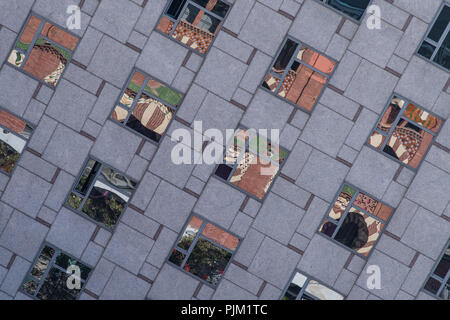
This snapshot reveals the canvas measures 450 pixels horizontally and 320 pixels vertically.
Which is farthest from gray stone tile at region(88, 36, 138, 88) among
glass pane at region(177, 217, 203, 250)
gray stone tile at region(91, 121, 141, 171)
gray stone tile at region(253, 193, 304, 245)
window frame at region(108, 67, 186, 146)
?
gray stone tile at region(253, 193, 304, 245)

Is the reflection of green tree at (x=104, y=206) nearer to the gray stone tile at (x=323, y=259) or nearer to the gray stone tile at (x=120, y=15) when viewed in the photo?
the gray stone tile at (x=120, y=15)

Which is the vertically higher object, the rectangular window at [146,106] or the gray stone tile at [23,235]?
the rectangular window at [146,106]

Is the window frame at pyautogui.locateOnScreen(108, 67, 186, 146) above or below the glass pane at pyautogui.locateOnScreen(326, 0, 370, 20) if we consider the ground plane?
below

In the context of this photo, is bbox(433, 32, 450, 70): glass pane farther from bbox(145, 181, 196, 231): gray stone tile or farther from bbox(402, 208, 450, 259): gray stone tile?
bbox(145, 181, 196, 231): gray stone tile

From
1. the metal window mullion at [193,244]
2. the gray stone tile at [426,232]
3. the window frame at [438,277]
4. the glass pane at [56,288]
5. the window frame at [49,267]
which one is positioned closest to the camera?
the gray stone tile at [426,232]

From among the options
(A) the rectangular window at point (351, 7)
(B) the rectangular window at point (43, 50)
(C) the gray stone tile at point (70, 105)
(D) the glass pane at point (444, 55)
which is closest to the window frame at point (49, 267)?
(C) the gray stone tile at point (70, 105)

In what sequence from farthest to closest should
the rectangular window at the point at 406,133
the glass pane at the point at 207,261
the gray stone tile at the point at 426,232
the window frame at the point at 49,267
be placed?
the window frame at the point at 49,267
the glass pane at the point at 207,261
the gray stone tile at the point at 426,232
the rectangular window at the point at 406,133
